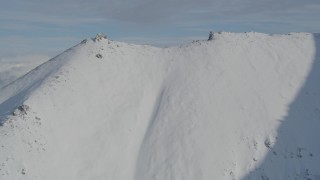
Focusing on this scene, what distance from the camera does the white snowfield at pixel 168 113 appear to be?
38.0 meters

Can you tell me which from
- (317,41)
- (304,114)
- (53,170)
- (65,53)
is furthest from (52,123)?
(317,41)

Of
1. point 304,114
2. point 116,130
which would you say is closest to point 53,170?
point 116,130

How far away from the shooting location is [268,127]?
41750 mm

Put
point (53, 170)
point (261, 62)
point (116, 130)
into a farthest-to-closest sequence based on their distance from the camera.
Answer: point (261, 62), point (116, 130), point (53, 170)

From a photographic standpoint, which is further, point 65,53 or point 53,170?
point 65,53

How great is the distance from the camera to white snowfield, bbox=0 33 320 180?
38.0 m

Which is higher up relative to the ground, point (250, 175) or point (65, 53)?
point (65, 53)

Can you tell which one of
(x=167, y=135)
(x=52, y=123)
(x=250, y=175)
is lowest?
(x=250, y=175)

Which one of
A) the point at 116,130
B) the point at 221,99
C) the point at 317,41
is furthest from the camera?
the point at 317,41

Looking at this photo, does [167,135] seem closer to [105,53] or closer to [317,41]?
[105,53]

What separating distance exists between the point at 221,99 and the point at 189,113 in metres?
3.71

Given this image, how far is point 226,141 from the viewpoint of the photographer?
4062 cm

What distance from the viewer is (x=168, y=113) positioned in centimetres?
4419

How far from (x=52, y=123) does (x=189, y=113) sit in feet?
43.0
